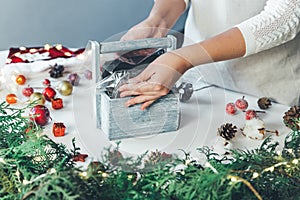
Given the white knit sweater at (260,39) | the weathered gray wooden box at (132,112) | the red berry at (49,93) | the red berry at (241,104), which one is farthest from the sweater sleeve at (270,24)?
the red berry at (49,93)

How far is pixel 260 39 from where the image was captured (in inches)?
41.3

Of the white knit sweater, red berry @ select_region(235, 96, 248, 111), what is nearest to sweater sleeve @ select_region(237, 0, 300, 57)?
the white knit sweater

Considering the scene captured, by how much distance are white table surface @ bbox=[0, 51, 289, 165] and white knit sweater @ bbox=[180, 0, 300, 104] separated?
11 cm

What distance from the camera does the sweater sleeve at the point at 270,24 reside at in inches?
41.1

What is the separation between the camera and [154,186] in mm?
560

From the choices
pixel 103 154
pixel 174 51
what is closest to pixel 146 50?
pixel 174 51

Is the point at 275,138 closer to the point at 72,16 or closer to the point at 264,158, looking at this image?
the point at 264,158

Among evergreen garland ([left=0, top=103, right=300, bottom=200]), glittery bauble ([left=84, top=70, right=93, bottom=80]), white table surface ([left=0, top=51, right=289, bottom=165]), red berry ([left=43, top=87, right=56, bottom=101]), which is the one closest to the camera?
evergreen garland ([left=0, top=103, right=300, bottom=200])

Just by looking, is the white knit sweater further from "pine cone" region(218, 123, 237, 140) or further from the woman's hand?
the woman's hand

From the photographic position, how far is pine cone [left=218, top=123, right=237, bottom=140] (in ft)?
2.87

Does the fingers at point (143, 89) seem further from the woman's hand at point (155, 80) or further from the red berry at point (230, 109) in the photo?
the red berry at point (230, 109)

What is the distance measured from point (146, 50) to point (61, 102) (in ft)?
0.97

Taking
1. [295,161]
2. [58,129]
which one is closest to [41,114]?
[58,129]

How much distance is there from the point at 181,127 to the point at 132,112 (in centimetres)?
8
